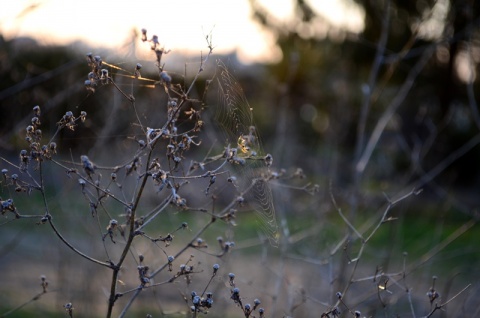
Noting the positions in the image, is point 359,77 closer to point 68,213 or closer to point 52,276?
point 52,276

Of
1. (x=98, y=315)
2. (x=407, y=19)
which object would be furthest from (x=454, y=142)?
(x=98, y=315)

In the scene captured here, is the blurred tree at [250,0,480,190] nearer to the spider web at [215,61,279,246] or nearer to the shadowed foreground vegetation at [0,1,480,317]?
the shadowed foreground vegetation at [0,1,480,317]

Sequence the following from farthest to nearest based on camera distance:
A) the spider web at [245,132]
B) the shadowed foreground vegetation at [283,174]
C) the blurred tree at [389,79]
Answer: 1. the blurred tree at [389,79]
2. the shadowed foreground vegetation at [283,174]
3. the spider web at [245,132]

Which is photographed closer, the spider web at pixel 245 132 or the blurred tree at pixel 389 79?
the spider web at pixel 245 132

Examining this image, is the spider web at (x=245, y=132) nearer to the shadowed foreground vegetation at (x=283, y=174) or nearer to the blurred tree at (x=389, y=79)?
the shadowed foreground vegetation at (x=283, y=174)

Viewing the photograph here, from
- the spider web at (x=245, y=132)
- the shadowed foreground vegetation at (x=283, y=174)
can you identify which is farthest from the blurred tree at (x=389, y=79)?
the spider web at (x=245, y=132)

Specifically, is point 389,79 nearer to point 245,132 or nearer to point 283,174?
point 283,174

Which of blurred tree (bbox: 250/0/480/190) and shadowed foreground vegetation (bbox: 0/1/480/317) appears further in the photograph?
blurred tree (bbox: 250/0/480/190)

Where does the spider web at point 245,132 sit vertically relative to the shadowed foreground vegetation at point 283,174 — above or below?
below

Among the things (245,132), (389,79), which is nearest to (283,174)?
(245,132)

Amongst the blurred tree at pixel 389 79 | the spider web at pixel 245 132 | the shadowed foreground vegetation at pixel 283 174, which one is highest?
the blurred tree at pixel 389 79

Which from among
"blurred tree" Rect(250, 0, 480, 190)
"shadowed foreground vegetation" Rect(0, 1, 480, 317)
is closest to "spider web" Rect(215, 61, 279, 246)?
"shadowed foreground vegetation" Rect(0, 1, 480, 317)

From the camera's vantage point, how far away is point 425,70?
575 inches

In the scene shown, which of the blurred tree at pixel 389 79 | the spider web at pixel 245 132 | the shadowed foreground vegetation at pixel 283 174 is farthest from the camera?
the blurred tree at pixel 389 79
